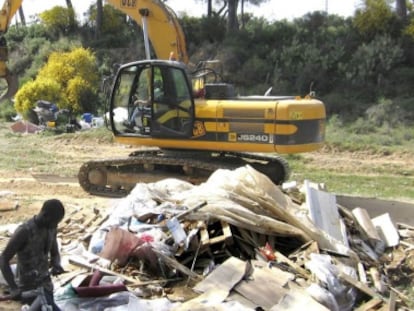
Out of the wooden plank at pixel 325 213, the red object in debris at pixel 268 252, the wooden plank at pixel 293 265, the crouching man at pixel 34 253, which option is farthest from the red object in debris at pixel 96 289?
the wooden plank at pixel 325 213

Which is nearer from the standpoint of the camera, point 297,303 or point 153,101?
point 297,303

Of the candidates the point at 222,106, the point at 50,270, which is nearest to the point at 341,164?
the point at 222,106

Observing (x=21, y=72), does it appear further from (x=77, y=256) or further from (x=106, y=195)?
(x=77, y=256)

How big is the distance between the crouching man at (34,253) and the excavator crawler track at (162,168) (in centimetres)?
581

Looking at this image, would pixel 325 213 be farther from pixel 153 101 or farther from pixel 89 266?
pixel 153 101

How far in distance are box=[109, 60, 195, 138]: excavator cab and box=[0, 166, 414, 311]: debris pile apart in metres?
2.33

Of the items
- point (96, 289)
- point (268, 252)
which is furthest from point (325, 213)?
point (96, 289)

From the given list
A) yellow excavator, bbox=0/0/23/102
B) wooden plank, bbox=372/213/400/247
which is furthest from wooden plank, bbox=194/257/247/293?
yellow excavator, bbox=0/0/23/102

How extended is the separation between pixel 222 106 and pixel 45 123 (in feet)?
39.8

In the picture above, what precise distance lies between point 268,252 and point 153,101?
15.4ft

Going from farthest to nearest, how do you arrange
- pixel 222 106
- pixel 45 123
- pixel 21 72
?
pixel 21 72, pixel 45 123, pixel 222 106

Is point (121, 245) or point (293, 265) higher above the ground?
point (121, 245)

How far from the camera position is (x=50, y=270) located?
5855 mm

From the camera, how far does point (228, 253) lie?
7.56 metres
